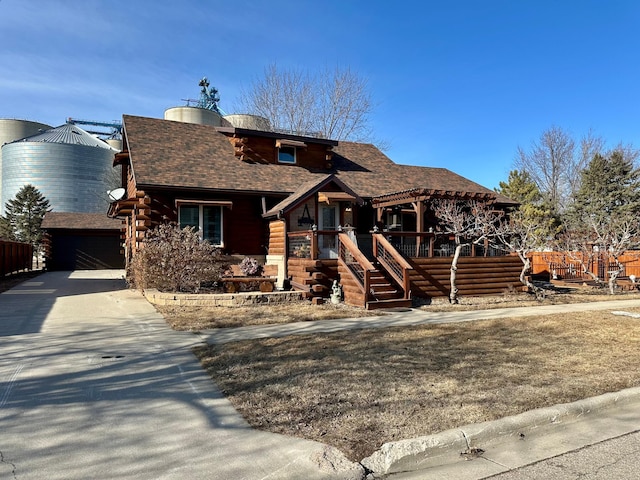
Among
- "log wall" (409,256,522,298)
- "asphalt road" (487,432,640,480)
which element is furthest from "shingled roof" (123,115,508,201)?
"asphalt road" (487,432,640,480)

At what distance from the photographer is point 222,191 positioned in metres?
15.4

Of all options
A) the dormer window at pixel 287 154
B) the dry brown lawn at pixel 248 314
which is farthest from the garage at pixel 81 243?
the dry brown lawn at pixel 248 314

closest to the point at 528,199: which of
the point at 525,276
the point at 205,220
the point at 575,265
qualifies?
the point at 575,265

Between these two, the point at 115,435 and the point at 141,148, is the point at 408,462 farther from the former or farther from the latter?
the point at 141,148

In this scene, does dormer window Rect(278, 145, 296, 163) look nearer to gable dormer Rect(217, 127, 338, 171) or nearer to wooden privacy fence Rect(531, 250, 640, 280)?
gable dormer Rect(217, 127, 338, 171)

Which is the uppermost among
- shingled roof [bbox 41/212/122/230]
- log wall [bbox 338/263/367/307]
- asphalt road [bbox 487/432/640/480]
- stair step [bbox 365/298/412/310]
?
shingled roof [bbox 41/212/122/230]

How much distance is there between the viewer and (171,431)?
13.6 feet

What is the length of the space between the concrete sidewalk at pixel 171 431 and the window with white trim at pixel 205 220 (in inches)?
341

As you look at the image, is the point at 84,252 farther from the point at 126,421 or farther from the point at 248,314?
the point at 126,421

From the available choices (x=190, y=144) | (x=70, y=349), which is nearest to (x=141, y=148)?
(x=190, y=144)

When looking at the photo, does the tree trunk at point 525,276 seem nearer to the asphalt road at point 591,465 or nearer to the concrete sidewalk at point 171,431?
the concrete sidewalk at point 171,431

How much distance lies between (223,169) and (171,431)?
13.6 metres

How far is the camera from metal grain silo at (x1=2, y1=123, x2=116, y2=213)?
2168 inches

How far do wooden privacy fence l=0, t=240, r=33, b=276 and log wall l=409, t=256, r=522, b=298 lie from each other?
1825 cm
